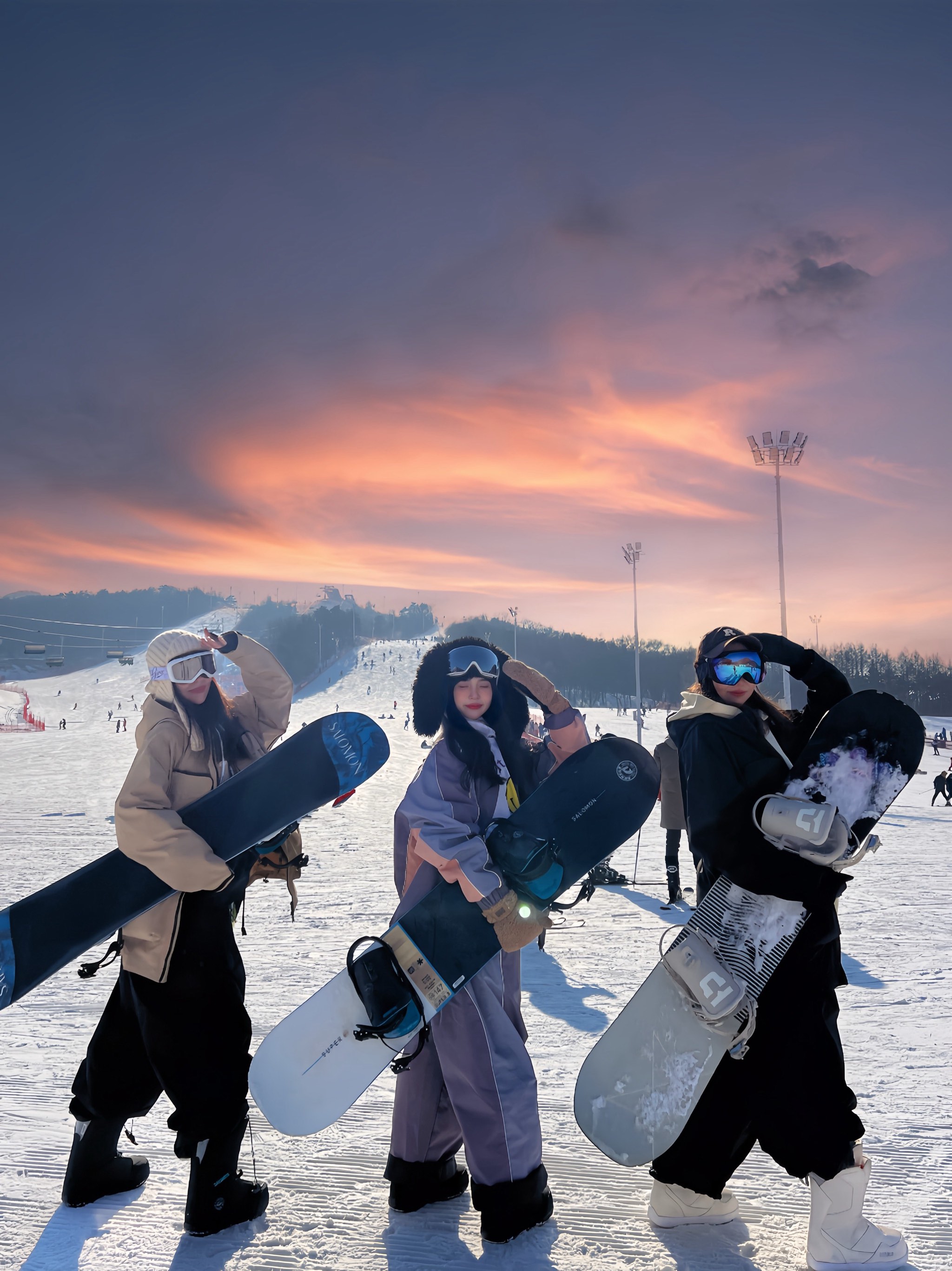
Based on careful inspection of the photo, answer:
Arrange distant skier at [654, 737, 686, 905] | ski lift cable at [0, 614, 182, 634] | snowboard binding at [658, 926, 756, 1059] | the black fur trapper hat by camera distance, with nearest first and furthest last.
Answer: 1. snowboard binding at [658, 926, 756, 1059]
2. the black fur trapper hat
3. distant skier at [654, 737, 686, 905]
4. ski lift cable at [0, 614, 182, 634]

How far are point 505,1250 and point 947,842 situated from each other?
1067cm

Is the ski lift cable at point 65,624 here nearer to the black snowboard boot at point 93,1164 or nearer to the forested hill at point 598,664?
the forested hill at point 598,664

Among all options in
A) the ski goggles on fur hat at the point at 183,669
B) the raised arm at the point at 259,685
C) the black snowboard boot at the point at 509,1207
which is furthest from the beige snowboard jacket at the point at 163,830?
the black snowboard boot at the point at 509,1207

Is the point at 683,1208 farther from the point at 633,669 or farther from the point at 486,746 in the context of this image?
the point at 633,669

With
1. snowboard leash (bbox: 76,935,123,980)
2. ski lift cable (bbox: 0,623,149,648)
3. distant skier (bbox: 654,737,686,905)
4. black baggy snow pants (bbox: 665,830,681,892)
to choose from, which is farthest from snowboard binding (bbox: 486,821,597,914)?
ski lift cable (bbox: 0,623,149,648)

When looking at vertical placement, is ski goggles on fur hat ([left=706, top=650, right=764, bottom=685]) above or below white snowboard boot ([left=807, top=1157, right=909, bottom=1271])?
above

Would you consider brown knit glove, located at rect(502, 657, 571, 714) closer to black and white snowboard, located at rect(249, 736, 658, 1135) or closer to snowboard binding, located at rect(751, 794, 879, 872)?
black and white snowboard, located at rect(249, 736, 658, 1135)

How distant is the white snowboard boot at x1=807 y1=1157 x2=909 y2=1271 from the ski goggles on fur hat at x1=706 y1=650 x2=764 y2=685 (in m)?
1.49

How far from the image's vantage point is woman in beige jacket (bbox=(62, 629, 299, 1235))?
2.62 meters

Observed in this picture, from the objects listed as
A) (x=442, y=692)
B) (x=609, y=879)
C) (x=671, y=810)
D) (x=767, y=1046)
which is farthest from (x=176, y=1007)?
(x=609, y=879)

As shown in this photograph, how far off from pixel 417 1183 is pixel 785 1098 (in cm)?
126

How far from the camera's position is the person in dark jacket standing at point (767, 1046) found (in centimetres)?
239

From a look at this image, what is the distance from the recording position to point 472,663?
296 cm

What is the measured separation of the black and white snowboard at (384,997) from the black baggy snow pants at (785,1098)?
2.46ft
